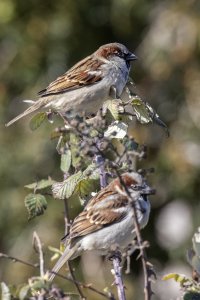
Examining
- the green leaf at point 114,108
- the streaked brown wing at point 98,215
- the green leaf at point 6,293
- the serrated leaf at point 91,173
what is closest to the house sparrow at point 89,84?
the streaked brown wing at point 98,215

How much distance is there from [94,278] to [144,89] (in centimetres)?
138

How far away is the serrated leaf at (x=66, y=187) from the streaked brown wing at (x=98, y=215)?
0.25 metres

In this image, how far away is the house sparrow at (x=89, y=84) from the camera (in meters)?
3.50

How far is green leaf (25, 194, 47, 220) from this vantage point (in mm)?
2400

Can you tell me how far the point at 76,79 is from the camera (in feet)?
12.2

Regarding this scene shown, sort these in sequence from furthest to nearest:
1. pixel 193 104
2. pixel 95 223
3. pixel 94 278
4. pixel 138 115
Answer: pixel 193 104 → pixel 94 278 → pixel 95 223 → pixel 138 115

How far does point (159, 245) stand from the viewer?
5.88 metres

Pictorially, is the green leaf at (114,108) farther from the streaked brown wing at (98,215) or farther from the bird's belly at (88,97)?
the bird's belly at (88,97)

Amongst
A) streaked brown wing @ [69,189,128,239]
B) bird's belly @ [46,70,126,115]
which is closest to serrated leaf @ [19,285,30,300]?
streaked brown wing @ [69,189,128,239]

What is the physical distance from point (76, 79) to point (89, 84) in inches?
4.0

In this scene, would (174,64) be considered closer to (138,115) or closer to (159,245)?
(159,245)

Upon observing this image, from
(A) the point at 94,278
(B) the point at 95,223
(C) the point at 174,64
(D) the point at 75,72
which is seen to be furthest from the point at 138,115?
(C) the point at 174,64

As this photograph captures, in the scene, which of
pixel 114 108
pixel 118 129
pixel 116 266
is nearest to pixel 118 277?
pixel 116 266

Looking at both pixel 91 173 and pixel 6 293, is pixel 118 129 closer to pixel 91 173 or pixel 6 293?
pixel 91 173
